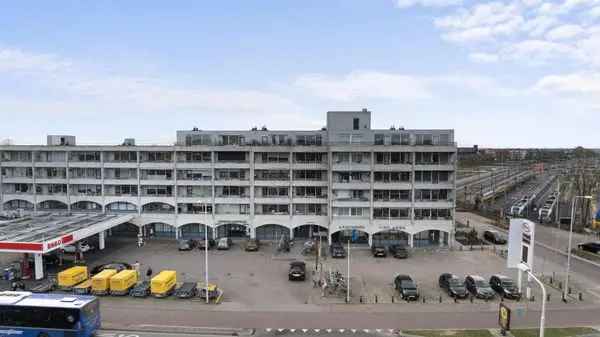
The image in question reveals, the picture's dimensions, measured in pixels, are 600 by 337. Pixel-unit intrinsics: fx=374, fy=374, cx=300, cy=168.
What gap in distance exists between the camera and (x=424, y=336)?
1081 inches

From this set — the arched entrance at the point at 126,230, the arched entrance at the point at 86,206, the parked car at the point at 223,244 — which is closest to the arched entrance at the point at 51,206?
the arched entrance at the point at 86,206

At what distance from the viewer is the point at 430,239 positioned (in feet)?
190

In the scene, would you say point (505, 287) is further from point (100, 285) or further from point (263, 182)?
point (100, 285)

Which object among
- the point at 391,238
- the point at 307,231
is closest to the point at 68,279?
the point at 307,231

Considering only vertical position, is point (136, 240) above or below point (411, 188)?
below

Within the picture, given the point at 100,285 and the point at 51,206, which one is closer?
the point at 100,285

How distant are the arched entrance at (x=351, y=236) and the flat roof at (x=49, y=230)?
1294 inches

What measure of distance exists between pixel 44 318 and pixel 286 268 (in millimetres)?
25824

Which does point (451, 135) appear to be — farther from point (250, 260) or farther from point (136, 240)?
point (136, 240)

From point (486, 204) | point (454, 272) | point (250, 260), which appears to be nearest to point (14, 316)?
point (250, 260)

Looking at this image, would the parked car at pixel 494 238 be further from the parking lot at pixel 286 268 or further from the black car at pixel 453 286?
the black car at pixel 453 286

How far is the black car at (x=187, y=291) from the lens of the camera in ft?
114

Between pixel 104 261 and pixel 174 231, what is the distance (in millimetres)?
15311

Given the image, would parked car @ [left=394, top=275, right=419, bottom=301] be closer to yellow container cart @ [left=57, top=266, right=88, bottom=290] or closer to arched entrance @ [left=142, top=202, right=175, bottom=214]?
yellow container cart @ [left=57, top=266, right=88, bottom=290]
